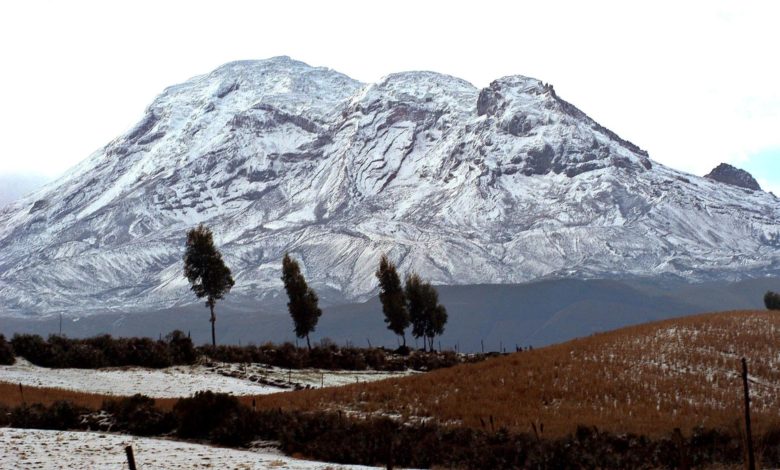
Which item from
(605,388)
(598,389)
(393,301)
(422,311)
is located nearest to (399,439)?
(598,389)

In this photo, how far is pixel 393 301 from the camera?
11675 centimetres

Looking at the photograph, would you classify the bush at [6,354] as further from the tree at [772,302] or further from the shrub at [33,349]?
the tree at [772,302]

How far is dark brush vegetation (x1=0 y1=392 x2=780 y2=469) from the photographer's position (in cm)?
2958

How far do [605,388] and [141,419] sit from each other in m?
19.6

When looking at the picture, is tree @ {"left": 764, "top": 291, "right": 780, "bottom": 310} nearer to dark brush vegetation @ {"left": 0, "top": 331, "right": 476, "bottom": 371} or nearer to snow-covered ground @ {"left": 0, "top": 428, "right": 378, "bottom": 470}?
dark brush vegetation @ {"left": 0, "top": 331, "right": 476, "bottom": 371}

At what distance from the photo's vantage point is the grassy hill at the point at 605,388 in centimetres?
3609

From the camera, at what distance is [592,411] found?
37.4 meters

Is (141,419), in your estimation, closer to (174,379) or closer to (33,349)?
(174,379)

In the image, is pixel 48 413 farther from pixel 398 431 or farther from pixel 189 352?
pixel 189 352

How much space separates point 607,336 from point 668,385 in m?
10.6

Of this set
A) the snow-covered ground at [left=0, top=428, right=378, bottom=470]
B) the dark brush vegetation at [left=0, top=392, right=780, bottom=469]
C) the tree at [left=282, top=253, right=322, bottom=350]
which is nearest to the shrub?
the dark brush vegetation at [left=0, top=392, right=780, bottom=469]

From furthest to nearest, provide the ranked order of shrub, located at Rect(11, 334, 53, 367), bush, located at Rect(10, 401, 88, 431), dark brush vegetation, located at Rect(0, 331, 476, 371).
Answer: dark brush vegetation, located at Rect(0, 331, 476, 371)
shrub, located at Rect(11, 334, 53, 367)
bush, located at Rect(10, 401, 88, 431)

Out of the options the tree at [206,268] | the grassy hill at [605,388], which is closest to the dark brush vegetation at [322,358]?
the tree at [206,268]

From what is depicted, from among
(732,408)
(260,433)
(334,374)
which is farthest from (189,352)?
(732,408)
